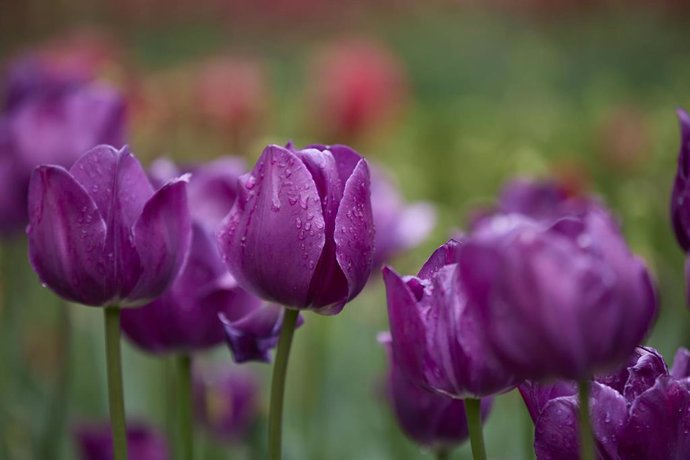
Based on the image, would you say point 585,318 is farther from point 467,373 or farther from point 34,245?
point 34,245

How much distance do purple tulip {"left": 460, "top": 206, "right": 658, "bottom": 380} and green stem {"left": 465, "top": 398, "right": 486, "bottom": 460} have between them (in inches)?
3.2

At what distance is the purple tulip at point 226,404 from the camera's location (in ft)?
3.33

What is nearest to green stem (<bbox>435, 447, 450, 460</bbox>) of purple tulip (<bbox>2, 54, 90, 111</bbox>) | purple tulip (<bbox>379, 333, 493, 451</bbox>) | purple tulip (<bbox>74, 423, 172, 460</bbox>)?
purple tulip (<bbox>379, 333, 493, 451</bbox>)

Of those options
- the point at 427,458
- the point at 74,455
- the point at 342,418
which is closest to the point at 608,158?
the point at 342,418

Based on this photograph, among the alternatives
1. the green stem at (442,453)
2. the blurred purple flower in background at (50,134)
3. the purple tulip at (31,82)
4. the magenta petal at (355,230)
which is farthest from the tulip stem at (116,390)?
the purple tulip at (31,82)

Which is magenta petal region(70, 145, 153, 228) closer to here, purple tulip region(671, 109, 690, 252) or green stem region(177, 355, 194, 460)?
green stem region(177, 355, 194, 460)

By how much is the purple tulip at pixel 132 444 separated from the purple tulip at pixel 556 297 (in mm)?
499

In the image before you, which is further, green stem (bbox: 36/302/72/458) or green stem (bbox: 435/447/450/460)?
green stem (bbox: 36/302/72/458)

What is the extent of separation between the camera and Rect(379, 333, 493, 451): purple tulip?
650 millimetres

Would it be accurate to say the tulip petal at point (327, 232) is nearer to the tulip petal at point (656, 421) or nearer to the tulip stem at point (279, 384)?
the tulip stem at point (279, 384)

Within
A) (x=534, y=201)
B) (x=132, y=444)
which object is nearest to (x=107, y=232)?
(x=132, y=444)

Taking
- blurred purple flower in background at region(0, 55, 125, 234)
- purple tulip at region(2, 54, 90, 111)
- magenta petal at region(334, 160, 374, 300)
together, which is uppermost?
purple tulip at region(2, 54, 90, 111)

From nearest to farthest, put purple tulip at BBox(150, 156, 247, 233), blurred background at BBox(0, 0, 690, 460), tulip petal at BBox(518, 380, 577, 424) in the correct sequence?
tulip petal at BBox(518, 380, 577, 424) < purple tulip at BBox(150, 156, 247, 233) < blurred background at BBox(0, 0, 690, 460)

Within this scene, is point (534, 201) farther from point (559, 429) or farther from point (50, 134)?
point (559, 429)
